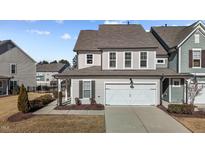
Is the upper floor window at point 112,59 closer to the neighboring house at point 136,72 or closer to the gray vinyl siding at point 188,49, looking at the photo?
the neighboring house at point 136,72

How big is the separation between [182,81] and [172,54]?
3.42 meters

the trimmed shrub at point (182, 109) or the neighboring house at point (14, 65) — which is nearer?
the trimmed shrub at point (182, 109)

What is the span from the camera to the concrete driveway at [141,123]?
12234mm

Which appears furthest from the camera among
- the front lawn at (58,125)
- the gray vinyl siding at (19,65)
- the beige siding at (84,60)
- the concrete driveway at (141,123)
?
the gray vinyl siding at (19,65)

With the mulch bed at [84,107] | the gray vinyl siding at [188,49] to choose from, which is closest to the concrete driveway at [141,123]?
the mulch bed at [84,107]

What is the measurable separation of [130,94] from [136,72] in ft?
7.11

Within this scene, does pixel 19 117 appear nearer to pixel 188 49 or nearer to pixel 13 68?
pixel 188 49

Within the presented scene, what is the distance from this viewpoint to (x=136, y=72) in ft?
69.9

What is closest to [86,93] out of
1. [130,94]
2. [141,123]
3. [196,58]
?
[130,94]

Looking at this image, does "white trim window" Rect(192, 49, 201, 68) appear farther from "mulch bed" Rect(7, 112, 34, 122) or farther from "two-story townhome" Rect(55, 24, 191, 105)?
"mulch bed" Rect(7, 112, 34, 122)

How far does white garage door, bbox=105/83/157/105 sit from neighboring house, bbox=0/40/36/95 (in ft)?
67.1

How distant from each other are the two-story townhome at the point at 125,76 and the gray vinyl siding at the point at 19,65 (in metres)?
18.4
